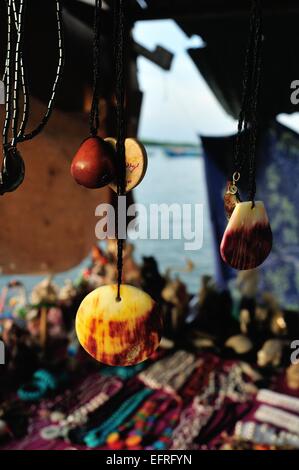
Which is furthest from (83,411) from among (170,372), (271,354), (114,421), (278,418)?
(271,354)

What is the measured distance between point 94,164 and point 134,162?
0.24ft

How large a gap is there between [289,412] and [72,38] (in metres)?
2.03

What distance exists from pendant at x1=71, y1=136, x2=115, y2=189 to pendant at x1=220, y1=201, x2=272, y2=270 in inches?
8.5

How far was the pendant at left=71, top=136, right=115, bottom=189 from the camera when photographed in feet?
2.15

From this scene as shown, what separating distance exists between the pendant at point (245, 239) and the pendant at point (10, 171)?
340 mm

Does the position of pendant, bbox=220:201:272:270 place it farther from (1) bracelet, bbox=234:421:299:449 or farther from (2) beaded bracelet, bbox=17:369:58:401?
(2) beaded bracelet, bbox=17:369:58:401

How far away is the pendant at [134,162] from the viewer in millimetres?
689

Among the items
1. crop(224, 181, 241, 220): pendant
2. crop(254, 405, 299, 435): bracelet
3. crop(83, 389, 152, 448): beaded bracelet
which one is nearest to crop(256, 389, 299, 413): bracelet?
crop(254, 405, 299, 435): bracelet

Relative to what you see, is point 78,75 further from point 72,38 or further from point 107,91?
point 107,91

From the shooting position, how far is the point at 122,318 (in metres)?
0.65

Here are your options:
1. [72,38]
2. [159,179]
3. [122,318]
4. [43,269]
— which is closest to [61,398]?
[43,269]

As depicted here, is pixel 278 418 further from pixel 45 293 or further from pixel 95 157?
pixel 95 157

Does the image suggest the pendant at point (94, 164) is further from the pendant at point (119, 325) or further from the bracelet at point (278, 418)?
the bracelet at point (278, 418)

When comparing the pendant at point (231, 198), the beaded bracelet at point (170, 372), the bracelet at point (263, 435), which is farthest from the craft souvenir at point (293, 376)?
the pendant at point (231, 198)
